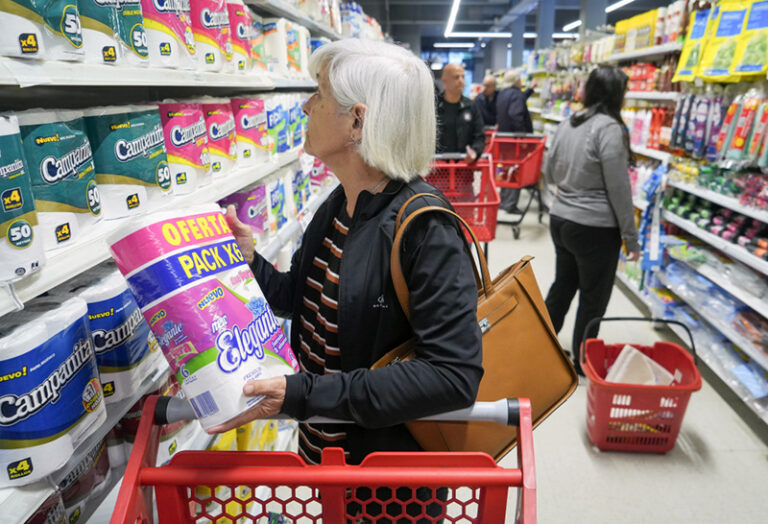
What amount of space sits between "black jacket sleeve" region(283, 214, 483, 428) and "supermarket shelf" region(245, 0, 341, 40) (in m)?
1.66

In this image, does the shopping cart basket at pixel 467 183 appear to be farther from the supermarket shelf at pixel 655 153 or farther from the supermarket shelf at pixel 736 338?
the supermarket shelf at pixel 736 338

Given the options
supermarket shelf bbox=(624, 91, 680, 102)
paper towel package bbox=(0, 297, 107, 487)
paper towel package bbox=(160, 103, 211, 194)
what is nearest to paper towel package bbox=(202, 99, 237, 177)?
paper towel package bbox=(160, 103, 211, 194)

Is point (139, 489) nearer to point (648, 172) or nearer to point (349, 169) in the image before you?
point (349, 169)

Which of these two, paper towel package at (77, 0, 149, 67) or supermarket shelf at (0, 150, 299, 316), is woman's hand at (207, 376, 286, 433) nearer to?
supermarket shelf at (0, 150, 299, 316)

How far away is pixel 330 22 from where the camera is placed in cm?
362

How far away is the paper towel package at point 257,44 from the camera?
2.15m

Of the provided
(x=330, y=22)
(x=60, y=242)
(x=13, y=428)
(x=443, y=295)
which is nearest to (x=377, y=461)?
(x=443, y=295)

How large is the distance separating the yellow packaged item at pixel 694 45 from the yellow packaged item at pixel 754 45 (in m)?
0.42

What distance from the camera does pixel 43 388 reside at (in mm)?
834

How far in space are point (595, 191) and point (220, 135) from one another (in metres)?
2.17

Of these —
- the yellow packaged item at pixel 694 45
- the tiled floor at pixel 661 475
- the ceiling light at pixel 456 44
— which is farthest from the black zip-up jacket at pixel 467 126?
the ceiling light at pixel 456 44

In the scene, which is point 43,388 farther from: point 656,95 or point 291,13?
point 656,95

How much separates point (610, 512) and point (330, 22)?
3290 millimetres

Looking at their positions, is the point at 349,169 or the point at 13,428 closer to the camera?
the point at 13,428
